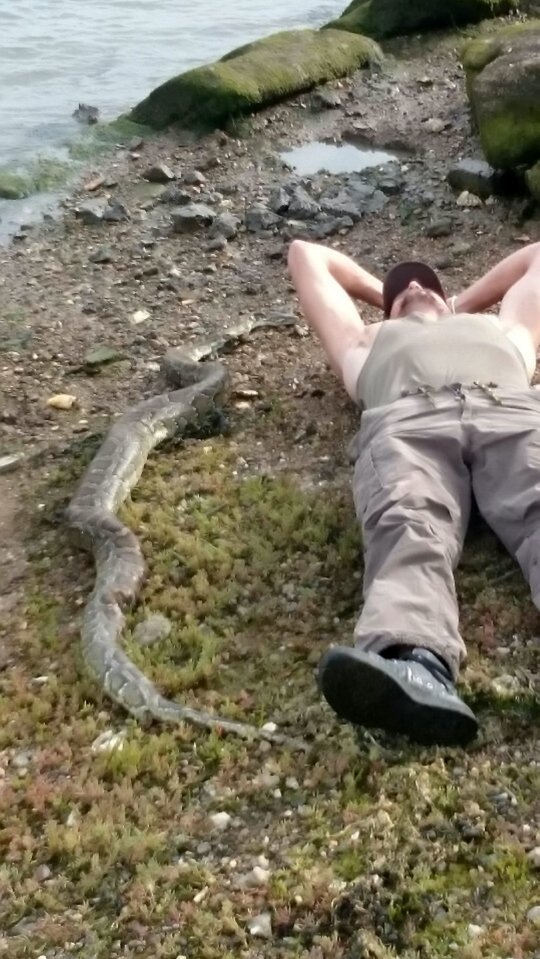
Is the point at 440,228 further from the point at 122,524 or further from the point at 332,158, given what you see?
the point at 122,524

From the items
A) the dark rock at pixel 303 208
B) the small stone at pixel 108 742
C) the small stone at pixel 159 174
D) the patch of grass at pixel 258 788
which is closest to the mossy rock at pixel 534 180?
the dark rock at pixel 303 208

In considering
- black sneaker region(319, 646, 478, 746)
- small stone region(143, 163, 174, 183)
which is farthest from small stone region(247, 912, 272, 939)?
small stone region(143, 163, 174, 183)

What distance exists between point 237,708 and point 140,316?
5.30 meters

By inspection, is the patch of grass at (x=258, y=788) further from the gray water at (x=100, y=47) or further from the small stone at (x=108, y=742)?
the gray water at (x=100, y=47)

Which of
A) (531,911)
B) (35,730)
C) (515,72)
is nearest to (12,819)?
(35,730)

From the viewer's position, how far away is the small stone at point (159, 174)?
12461 mm

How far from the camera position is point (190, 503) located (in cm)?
660

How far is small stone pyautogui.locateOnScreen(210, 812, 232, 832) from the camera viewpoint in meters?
4.27

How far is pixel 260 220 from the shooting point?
1097 centimetres

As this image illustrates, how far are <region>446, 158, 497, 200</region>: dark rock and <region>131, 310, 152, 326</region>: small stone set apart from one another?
11.7 ft

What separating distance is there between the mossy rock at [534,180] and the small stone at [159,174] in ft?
14.6

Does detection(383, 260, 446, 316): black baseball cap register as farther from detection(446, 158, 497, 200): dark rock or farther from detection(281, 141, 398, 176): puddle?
detection(281, 141, 398, 176): puddle

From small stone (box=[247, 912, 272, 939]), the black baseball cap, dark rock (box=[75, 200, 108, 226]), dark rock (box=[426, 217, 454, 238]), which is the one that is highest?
the black baseball cap

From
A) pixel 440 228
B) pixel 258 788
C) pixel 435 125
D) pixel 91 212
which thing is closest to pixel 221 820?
pixel 258 788
